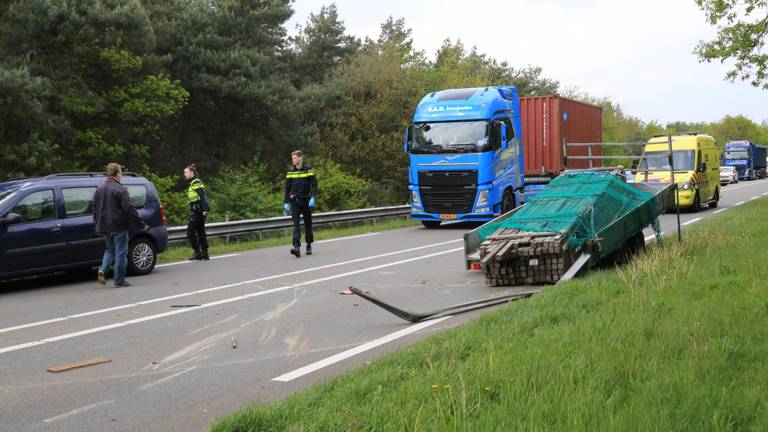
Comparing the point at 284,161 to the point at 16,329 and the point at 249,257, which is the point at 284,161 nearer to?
the point at 249,257

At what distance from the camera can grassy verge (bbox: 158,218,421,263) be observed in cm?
1594

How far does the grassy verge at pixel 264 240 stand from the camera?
15938 mm

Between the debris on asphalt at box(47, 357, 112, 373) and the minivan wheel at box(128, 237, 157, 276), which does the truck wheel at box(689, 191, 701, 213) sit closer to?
the minivan wheel at box(128, 237, 157, 276)

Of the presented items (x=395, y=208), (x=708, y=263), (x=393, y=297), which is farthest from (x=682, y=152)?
(x=393, y=297)

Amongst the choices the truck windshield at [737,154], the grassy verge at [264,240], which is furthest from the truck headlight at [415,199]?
the truck windshield at [737,154]

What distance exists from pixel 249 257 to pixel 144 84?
15.6m

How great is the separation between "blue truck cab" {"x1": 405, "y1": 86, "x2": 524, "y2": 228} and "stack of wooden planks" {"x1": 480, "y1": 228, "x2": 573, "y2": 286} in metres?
9.92

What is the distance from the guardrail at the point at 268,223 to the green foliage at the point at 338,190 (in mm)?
6395

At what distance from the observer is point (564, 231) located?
954 cm

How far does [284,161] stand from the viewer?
3753cm

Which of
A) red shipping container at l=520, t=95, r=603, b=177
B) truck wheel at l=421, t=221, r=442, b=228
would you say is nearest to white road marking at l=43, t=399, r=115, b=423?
truck wheel at l=421, t=221, r=442, b=228

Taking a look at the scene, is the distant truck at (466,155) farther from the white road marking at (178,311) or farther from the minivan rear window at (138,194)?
the minivan rear window at (138,194)

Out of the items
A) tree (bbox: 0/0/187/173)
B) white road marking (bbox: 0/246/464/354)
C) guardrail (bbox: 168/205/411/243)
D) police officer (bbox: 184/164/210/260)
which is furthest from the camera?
tree (bbox: 0/0/187/173)

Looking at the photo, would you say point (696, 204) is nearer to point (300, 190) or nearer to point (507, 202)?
point (507, 202)
